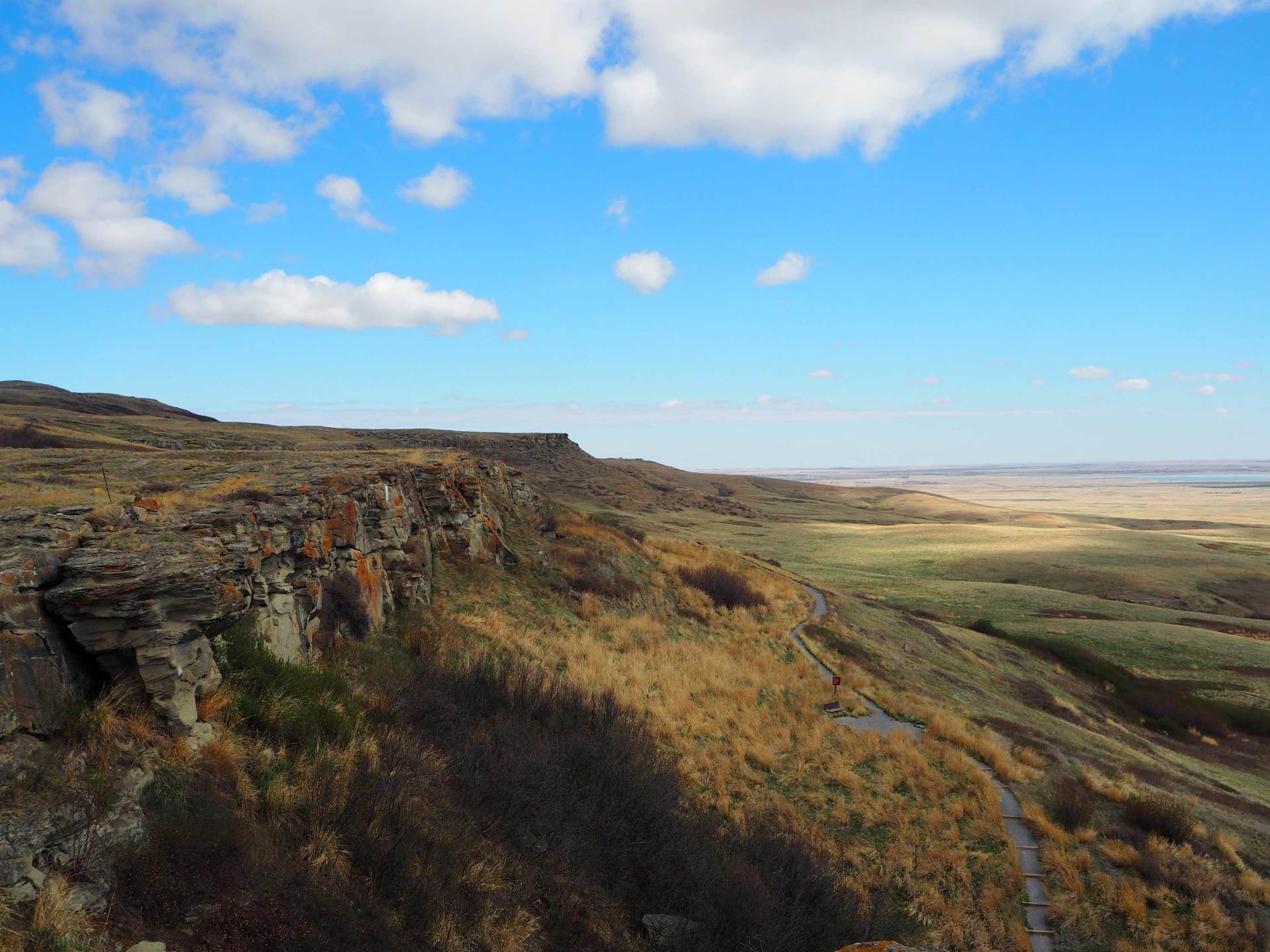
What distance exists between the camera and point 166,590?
306 inches

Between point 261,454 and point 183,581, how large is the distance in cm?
1698

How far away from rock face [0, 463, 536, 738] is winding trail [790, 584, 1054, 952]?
48.6ft

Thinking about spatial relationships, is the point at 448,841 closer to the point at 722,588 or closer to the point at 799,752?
the point at 799,752

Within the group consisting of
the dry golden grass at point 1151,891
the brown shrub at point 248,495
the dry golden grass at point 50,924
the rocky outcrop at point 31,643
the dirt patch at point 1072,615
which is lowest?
the dirt patch at point 1072,615

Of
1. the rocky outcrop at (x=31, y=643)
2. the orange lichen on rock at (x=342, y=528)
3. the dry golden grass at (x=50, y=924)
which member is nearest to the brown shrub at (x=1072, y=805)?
the orange lichen on rock at (x=342, y=528)

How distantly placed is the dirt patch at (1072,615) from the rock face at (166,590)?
49.7m

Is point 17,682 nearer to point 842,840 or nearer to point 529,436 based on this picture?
point 842,840

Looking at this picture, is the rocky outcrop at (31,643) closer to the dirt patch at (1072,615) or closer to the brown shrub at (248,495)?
the brown shrub at (248,495)

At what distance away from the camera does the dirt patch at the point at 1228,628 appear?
156 feet

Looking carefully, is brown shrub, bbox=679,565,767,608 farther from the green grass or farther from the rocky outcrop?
the rocky outcrop

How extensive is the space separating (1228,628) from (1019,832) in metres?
45.9

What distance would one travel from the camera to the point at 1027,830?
16.5 metres

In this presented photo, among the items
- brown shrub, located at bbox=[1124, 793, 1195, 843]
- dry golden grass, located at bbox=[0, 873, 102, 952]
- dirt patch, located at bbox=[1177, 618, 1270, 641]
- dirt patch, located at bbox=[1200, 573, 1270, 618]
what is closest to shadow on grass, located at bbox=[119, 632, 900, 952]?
dry golden grass, located at bbox=[0, 873, 102, 952]

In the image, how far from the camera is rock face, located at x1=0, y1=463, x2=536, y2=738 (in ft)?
22.6
